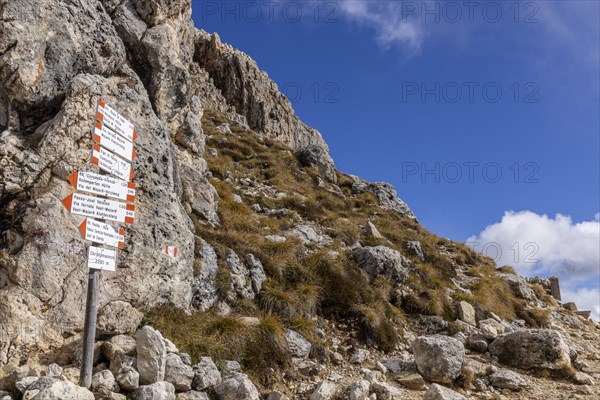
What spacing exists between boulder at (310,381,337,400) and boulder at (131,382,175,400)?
254 centimetres

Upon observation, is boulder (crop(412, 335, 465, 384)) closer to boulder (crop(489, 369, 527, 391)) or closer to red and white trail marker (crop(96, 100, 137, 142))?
boulder (crop(489, 369, 527, 391))

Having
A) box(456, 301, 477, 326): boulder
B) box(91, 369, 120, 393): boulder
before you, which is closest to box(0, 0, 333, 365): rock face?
box(91, 369, 120, 393): boulder

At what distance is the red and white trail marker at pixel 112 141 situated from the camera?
6.02 m

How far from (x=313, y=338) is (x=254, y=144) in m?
23.6

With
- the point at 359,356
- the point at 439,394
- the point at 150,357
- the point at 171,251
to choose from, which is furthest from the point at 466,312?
the point at 150,357

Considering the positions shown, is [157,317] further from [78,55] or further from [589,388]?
[589,388]

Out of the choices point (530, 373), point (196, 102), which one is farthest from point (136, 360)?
point (196, 102)

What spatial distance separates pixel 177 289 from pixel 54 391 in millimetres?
3609

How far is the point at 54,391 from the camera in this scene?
493 centimetres

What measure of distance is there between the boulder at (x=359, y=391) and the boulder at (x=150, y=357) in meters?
3.22

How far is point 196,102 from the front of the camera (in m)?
21.3

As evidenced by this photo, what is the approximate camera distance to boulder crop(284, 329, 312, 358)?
8609 mm

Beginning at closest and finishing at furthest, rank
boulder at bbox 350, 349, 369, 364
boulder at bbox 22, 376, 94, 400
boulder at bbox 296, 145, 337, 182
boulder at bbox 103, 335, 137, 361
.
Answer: boulder at bbox 22, 376, 94, 400
boulder at bbox 103, 335, 137, 361
boulder at bbox 350, 349, 369, 364
boulder at bbox 296, 145, 337, 182

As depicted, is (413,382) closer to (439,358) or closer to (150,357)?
(439,358)
